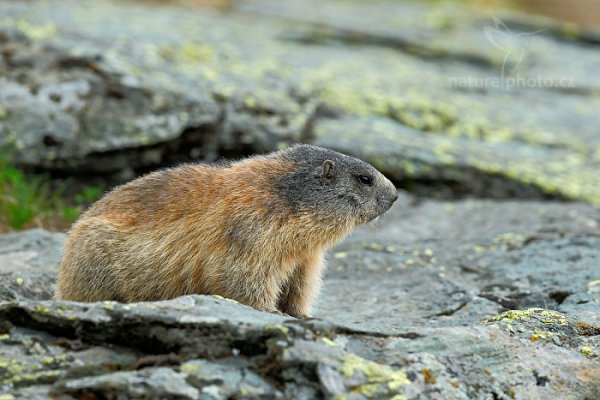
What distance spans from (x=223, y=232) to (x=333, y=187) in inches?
48.4

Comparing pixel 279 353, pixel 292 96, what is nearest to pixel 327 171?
pixel 279 353

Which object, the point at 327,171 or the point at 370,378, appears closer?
the point at 370,378

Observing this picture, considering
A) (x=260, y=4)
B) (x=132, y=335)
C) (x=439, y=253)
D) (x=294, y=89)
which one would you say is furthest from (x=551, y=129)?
(x=132, y=335)

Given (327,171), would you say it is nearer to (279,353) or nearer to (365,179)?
(365,179)

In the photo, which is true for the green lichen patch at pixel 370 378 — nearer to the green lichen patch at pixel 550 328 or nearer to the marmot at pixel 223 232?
the green lichen patch at pixel 550 328

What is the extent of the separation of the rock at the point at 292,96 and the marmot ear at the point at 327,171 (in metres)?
4.24

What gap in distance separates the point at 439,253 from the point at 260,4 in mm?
12109

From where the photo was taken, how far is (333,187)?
782cm

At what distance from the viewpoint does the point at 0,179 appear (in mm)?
10625

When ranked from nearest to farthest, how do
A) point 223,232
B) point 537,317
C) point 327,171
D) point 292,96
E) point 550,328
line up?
point 550,328 → point 537,317 → point 223,232 → point 327,171 → point 292,96

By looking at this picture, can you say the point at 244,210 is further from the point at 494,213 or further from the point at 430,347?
the point at 494,213

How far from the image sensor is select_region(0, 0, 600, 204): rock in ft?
38.1

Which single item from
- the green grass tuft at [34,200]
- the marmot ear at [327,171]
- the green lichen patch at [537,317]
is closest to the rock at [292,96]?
the green grass tuft at [34,200]

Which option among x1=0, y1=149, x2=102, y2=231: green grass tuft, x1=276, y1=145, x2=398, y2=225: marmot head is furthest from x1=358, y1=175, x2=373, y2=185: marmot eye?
x1=0, y1=149, x2=102, y2=231: green grass tuft
